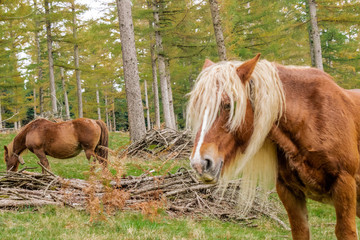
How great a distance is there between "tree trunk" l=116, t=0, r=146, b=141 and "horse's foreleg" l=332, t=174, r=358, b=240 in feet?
29.6

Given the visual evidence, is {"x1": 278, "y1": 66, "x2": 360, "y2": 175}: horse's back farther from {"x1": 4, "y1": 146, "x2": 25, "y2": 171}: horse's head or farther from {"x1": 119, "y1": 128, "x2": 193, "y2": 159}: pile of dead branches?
{"x1": 119, "y1": 128, "x2": 193, "y2": 159}: pile of dead branches

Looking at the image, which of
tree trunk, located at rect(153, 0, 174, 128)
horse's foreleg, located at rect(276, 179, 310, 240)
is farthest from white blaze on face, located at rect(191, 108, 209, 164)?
tree trunk, located at rect(153, 0, 174, 128)

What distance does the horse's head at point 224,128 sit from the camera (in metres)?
2.12

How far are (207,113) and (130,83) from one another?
29.1 ft

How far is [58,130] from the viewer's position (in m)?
9.30

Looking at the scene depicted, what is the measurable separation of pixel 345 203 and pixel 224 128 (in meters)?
1.17

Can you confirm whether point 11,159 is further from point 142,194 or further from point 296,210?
point 296,210

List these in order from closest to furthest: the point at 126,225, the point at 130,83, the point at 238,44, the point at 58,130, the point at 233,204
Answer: the point at 126,225
the point at 233,204
the point at 58,130
the point at 130,83
the point at 238,44

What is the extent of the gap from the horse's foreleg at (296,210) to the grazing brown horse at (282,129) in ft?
0.28

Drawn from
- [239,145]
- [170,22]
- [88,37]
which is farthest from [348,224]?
[88,37]

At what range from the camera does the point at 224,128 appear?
7.45ft

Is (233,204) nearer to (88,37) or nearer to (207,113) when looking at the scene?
(207,113)

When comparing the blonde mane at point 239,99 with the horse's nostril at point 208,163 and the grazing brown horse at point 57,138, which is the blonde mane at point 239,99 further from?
the grazing brown horse at point 57,138

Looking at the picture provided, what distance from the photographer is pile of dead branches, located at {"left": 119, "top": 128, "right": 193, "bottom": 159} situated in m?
11.1
